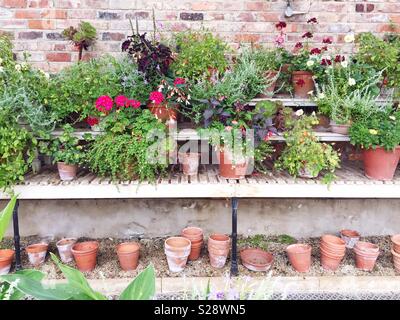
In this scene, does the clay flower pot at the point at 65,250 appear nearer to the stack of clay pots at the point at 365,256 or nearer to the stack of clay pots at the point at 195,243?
the stack of clay pots at the point at 195,243

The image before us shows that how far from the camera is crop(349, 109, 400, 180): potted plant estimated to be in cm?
256

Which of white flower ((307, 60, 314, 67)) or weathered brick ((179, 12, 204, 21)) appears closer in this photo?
white flower ((307, 60, 314, 67))

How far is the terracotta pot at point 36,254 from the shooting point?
9.16 feet

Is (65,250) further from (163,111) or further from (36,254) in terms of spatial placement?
(163,111)

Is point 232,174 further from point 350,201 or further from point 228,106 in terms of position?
point 350,201

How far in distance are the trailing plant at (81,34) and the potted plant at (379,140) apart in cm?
209

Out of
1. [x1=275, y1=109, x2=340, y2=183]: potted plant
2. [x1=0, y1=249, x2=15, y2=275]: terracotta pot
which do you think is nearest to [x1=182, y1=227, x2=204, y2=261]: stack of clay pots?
[x1=275, y1=109, x2=340, y2=183]: potted plant

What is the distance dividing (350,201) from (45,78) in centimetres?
265

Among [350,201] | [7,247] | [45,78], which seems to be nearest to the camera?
[45,78]

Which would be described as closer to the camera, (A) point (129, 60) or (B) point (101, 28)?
(A) point (129, 60)

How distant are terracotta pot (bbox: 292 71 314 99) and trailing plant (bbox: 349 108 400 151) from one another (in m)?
0.49

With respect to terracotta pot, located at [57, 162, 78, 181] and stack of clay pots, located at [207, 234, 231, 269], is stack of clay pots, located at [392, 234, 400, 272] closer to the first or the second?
stack of clay pots, located at [207, 234, 231, 269]

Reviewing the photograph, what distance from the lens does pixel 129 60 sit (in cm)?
284
